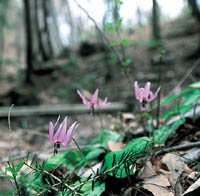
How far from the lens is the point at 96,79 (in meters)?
6.07

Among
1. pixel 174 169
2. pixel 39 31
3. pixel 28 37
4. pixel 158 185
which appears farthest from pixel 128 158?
pixel 39 31

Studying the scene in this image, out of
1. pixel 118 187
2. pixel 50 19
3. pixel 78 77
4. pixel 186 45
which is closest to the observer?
pixel 118 187

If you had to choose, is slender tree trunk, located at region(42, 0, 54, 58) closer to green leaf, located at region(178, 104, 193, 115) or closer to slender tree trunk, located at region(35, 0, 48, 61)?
slender tree trunk, located at region(35, 0, 48, 61)

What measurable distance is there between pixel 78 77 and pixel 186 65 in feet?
12.0

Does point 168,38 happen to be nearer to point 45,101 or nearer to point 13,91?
point 45,101

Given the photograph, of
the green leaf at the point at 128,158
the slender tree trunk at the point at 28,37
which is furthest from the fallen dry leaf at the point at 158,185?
the slender tree trunk at the point at 28,37

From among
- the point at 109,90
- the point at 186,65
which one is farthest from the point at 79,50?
the point at 186,65

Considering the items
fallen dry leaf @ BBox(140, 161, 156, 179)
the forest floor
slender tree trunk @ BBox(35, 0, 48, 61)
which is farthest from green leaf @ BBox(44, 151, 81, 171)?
slender tree trunk @ BBox(35, 0, 48, 61)

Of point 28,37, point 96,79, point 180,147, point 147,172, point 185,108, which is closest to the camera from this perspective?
point 147,172

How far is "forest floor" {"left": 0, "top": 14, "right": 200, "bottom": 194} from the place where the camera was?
338 centimetres

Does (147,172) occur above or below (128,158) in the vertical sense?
below

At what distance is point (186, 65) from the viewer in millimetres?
4953

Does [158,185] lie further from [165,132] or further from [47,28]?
[47,28]

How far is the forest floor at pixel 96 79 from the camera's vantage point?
3.38 meters
